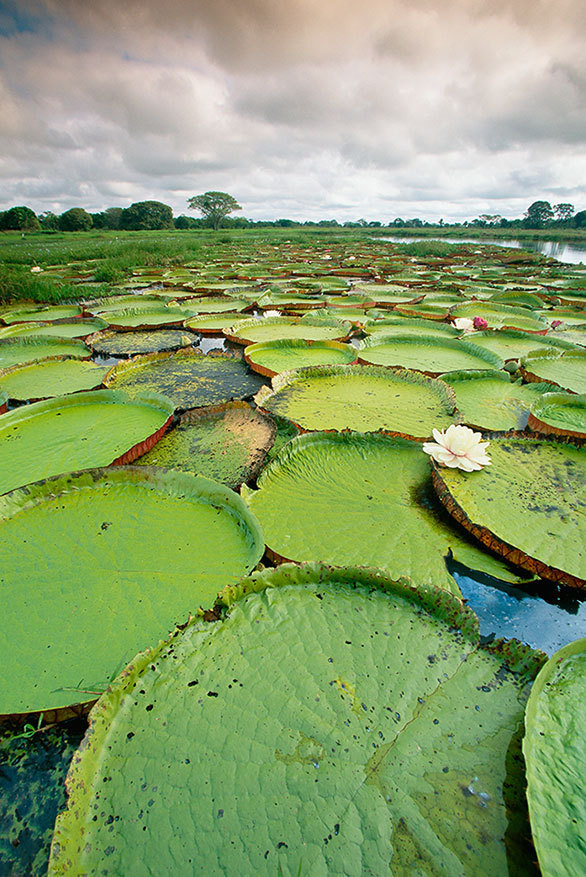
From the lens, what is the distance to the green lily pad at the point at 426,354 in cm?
356

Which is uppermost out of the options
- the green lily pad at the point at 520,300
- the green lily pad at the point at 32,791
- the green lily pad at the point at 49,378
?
the green lily pad at the point at 520,300

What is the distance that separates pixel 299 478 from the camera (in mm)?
1913

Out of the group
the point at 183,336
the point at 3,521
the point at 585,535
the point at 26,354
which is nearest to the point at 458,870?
the point at 585,535

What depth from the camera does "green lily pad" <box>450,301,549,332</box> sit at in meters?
5.40

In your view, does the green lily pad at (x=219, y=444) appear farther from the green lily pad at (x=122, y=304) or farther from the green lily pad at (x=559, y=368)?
the green lily pad at (x=122, y=304)

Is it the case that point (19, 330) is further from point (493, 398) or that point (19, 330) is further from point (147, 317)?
point (493, 398)

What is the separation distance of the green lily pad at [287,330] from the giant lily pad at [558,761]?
3.83 m

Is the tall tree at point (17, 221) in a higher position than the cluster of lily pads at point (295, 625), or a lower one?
higher

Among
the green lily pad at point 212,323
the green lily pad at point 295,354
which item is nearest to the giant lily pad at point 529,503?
the green lily pad at point 295,354

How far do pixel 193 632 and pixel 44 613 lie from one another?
0.53 meters

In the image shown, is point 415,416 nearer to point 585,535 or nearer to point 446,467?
point 446,467

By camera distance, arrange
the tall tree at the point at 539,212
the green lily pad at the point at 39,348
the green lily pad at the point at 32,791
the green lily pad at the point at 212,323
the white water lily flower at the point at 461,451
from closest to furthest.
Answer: the green lily pad at the point at 32,791 → the white water lily flower at the point at 461,451 → the green lily pad at the point at 39,348 → the green lily pad at the point at 212,323 → the tall tree at the point at 539,212

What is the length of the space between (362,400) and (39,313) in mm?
5912

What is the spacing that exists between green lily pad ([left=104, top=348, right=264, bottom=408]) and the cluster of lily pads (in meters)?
0.08
